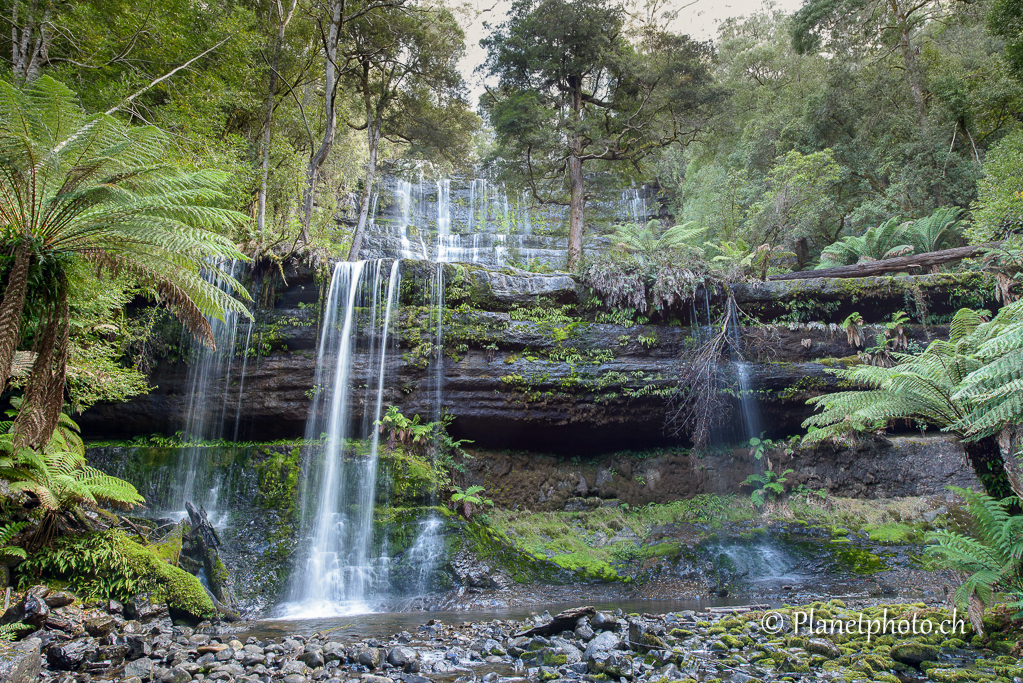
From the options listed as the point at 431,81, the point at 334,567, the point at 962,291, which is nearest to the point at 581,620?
the point at 334,567

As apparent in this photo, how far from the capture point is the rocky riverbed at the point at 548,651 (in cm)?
385

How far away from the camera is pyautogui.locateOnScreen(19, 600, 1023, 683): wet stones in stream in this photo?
152 inches

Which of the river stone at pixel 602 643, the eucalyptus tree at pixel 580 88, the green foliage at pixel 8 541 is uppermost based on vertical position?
the eucalyptus tree at pixel 580 88

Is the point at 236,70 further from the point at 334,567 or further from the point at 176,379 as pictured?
the point at 334,567

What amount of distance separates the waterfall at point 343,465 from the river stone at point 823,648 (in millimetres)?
5845

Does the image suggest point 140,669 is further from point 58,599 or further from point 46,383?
point 46,383

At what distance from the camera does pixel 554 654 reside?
175 inches

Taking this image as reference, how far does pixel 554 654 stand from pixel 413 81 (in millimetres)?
16184

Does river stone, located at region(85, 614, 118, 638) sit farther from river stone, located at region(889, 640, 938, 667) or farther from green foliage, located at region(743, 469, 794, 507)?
green foliage, located at region(743, 469, 794, 507)

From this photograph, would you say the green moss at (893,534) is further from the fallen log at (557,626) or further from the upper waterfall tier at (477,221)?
the upper waterfall tier at (477,221)

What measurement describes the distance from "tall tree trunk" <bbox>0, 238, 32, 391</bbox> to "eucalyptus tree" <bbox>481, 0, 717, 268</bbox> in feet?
34.4

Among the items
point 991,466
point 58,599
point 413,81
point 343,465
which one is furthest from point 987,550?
point 413,81

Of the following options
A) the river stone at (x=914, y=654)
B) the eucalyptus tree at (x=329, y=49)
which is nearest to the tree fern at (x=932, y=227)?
the river stone at (x=914, y=654)

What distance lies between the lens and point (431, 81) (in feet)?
52.6
